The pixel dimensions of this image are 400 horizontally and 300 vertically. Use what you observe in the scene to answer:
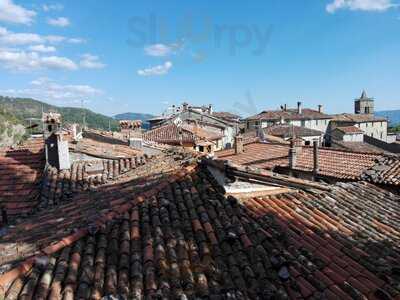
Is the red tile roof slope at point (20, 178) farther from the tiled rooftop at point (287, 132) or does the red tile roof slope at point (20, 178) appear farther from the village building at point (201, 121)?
the tiled rooftop at point (287, 132)

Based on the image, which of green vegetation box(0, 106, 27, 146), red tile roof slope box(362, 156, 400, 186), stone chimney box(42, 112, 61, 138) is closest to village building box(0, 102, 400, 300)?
stone chimney box(42, 112, 61, 138)

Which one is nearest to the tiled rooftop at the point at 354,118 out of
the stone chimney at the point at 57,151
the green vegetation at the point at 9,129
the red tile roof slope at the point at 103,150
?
the red tile roof slope at the point at 103,150

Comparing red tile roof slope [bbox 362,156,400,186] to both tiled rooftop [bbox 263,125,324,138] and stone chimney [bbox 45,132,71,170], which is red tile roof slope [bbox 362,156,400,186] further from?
tiled rooftop [bbox 263,125,324,138]

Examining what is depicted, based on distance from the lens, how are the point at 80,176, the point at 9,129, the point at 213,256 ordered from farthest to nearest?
the point at 9,129, the point at 80,176, the point at 213,256

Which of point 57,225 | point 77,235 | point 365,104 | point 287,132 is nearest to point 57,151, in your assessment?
point 57,225

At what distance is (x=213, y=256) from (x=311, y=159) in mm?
16484

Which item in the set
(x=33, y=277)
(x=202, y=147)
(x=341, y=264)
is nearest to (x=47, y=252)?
(x=33, y=277)

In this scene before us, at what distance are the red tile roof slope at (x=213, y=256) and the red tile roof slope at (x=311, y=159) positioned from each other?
37.3 feet

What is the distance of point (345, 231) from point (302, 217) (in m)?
0.79

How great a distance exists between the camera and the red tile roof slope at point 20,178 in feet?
28.8

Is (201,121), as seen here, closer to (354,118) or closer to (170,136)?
(170,136)

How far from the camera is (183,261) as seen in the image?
4066 mm

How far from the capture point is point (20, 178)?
1020 centimetres

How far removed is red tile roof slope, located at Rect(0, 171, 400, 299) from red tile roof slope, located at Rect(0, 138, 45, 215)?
393 cm
